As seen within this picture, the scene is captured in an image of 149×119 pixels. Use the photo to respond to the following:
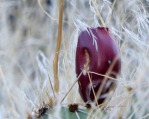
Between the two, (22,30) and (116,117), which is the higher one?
(116,117)

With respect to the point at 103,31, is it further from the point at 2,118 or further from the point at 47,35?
the point at 47,35

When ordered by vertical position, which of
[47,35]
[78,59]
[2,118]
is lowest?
[47,35]

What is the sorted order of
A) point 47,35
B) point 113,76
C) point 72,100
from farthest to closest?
point 47,35 < point 72,100 < point 113,76

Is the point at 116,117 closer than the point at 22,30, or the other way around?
the point at 116,117

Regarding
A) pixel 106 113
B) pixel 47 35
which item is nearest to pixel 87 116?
pixel 106 113

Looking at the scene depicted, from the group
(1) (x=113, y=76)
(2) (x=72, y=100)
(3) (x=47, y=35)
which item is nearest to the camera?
(1) (x=113, y=76)

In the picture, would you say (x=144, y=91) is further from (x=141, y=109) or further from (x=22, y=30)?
(x=22, y=30)
